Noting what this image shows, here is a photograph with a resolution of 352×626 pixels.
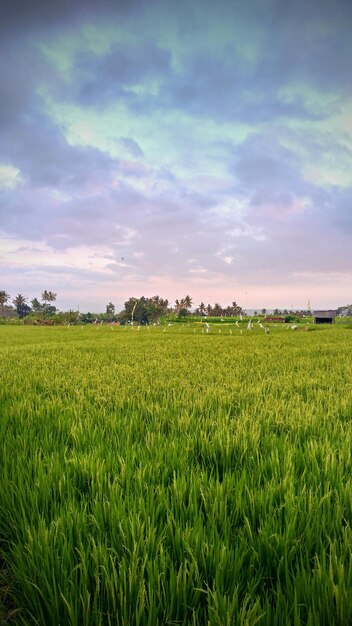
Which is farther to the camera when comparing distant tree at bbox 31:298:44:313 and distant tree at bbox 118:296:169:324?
distant tree at bbox 31:298:44:313

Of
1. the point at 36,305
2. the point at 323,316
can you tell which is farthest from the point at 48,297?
the point at 323,316

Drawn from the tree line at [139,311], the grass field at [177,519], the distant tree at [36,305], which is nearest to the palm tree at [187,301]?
the tree line at [139,311]

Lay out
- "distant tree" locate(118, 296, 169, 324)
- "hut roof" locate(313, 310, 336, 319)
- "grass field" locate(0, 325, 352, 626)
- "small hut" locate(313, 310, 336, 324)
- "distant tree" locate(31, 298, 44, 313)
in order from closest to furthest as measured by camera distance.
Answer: "grass field" locate(0, 325, 352, 626), "small hut" locate(313, 310, 336, 324), "hut roof" locate(313, 310, 336, 319), "distant tree" locate(118, 296, 169, 324), "distant tree" locate(31, 298, 44, 313)

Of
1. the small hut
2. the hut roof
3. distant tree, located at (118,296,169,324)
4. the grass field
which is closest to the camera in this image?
the grass field

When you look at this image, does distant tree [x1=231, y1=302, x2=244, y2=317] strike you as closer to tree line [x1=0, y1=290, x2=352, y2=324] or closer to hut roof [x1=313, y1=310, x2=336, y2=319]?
tree line [x1=0, y1=290, x2=352, y2=324]

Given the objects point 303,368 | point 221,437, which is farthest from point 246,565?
point 303,368

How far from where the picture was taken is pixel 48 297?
13175 centimetres

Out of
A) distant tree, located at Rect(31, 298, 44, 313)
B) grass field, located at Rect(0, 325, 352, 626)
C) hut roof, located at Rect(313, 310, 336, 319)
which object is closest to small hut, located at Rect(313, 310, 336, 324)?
hut roof, located at Rect(313, 310, 336, 319)

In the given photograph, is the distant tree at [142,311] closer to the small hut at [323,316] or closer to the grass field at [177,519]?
the small hut at [323,316]

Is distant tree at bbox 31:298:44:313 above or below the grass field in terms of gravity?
above

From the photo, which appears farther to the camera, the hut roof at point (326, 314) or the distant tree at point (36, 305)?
the distant tree at point (36, 305)

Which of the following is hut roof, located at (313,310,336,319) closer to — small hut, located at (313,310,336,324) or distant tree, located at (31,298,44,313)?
small hut, located at (313,310,336,324)

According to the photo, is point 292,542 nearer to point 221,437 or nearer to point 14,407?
point 221,437

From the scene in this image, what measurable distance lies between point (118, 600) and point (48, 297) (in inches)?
5485
